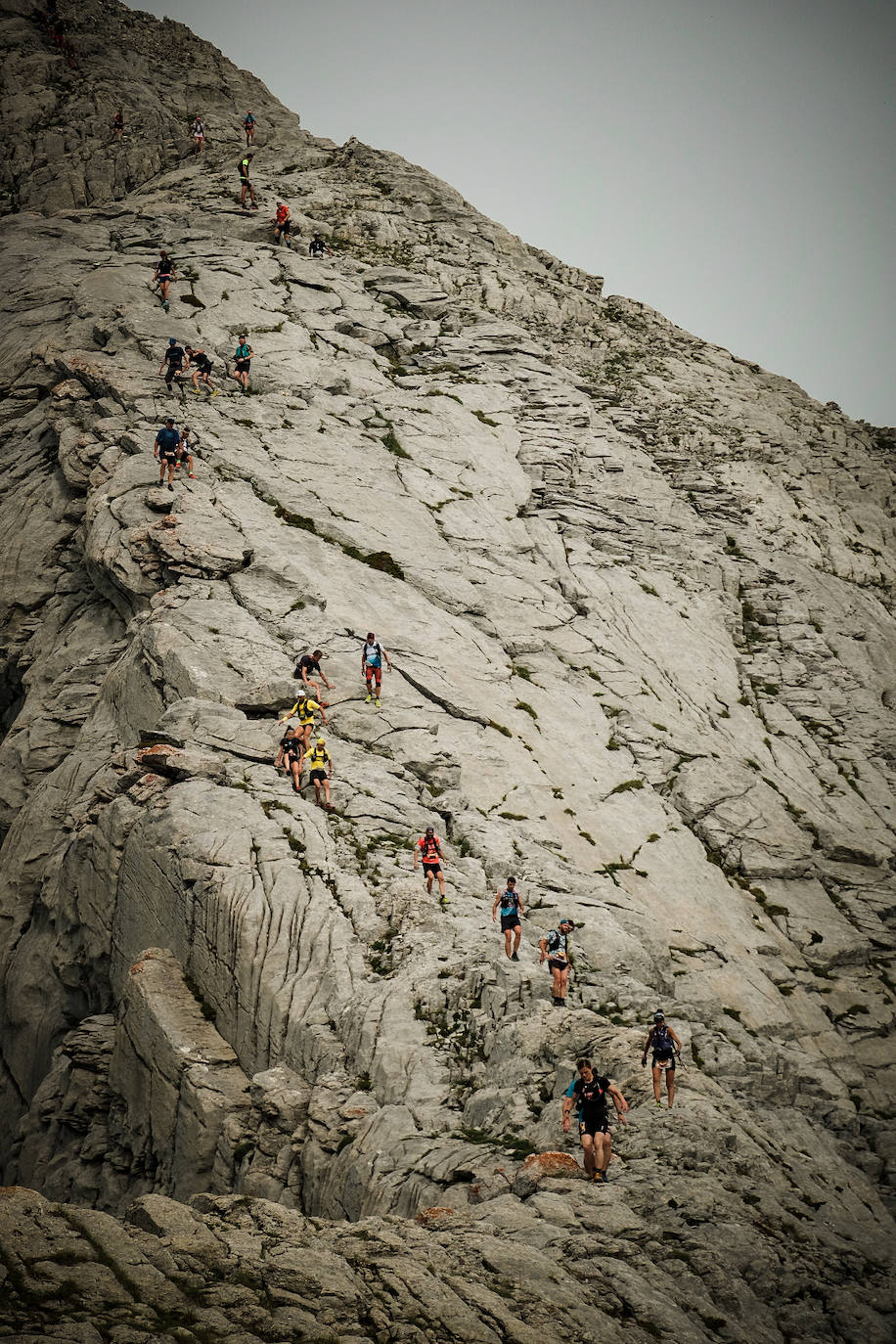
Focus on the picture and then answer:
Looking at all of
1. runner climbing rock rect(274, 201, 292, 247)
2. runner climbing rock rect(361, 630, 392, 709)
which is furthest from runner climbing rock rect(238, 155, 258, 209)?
runner climbing rock rect(361, 630, 392, 709)

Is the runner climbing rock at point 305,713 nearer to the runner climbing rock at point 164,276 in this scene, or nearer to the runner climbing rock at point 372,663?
the runner climbing rock at point 372,663

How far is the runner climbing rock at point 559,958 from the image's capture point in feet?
69.9

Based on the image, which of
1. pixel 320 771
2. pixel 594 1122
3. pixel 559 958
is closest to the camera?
pixel 594 1122

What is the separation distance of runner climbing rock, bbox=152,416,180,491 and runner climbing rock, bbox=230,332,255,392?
35.3 ft

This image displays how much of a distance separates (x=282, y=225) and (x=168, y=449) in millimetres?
32671

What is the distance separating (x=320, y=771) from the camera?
84.5 feet

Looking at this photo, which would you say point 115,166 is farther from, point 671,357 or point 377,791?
point 377,791

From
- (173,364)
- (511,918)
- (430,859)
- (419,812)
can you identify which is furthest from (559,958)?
(173,364)

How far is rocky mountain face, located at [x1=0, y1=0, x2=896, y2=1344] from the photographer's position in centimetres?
1405

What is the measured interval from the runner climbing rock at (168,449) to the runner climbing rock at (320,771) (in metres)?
16.9

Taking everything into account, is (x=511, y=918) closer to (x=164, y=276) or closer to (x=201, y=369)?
(x=201, y=369)

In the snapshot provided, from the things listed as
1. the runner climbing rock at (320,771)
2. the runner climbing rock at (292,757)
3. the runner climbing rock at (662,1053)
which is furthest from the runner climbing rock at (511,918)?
the runner climbing rock at (292,757)

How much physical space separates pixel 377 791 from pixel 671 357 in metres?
50.5

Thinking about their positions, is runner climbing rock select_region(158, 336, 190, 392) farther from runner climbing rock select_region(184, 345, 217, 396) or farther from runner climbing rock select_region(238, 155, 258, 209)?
runner climbing rock select_region(238, 155, 258, 209)
